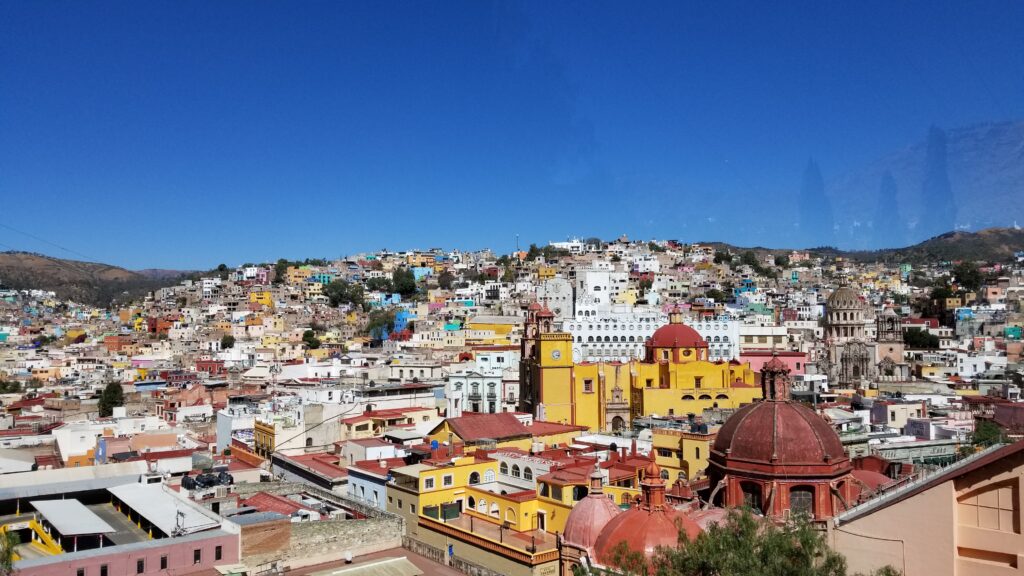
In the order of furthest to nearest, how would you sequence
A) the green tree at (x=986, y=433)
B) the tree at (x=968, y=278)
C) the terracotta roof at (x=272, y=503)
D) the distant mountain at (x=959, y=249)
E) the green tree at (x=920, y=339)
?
the distant mountain at (x=959, y=249) → the tree at (x=968, y=278) → the green tree at (x=920, y=339) → the green tree at (x=986, y=433) → the terracotta roof at (x=272, y=503)

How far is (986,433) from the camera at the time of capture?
96.8 feet

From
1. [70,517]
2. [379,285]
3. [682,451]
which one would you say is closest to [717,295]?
[379,285]

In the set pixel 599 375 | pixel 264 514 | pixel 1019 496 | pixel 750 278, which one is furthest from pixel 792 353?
pixel 750 278

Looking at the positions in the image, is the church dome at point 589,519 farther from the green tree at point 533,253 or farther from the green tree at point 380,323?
the green tree at point 533,253

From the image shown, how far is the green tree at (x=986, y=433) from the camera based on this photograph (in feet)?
90.7

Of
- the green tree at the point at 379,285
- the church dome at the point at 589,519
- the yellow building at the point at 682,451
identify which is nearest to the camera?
the church dome at the point at 589,519

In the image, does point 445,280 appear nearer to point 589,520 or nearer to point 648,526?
point 589,520

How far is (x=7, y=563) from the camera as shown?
13383mm

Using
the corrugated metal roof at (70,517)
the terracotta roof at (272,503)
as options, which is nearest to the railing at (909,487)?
the terracotta roof at (272,503)

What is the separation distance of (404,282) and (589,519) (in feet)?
317

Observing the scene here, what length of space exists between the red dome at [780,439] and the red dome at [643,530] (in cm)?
269

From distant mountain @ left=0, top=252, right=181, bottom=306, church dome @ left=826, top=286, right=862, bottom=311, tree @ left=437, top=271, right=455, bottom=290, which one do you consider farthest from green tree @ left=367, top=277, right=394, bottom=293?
church dome @ left=826, top=286, right=862, bottom=311

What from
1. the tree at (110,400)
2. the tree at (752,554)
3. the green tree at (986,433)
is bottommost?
the tree at (110,400)

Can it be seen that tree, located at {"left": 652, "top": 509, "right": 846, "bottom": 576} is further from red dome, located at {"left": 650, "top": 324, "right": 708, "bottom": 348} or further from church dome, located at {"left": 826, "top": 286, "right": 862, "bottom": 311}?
church dome, located at {"left": 826, "top": 286, "right": 862, "bottom": 311}
